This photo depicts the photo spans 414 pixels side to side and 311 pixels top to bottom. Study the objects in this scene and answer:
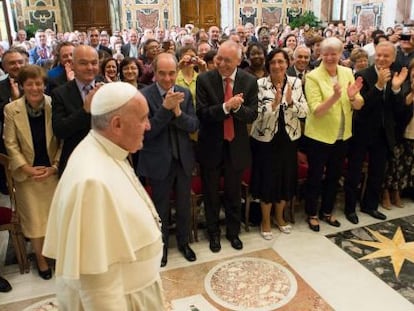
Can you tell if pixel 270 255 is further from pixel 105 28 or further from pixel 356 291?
pixel 105 28

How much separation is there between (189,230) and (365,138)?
1.80m

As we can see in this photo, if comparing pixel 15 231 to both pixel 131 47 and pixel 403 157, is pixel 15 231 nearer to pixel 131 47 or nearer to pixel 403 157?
pixel 403 157

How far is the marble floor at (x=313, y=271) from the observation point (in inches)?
118

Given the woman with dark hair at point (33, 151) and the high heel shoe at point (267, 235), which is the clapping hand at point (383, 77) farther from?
the woman with dark hair at point (33, 151)

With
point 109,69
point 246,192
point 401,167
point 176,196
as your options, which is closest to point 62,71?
point 109,69

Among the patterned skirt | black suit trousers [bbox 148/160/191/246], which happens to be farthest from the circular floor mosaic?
the patterned skirt

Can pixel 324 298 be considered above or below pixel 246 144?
below

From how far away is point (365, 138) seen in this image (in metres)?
3.92

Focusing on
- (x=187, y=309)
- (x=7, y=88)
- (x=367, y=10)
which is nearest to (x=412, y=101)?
(x=187, y=309)

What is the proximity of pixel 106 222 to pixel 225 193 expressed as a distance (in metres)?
2.21

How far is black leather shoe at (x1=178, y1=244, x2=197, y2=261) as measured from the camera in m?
3.51

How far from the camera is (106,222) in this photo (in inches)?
57.9

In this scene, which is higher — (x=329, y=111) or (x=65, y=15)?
(x=65, y=15)

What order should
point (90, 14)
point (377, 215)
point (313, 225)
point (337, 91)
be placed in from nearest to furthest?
point (337, 91) → point (313, 225) → point (377, 215) → point (90, 14)
